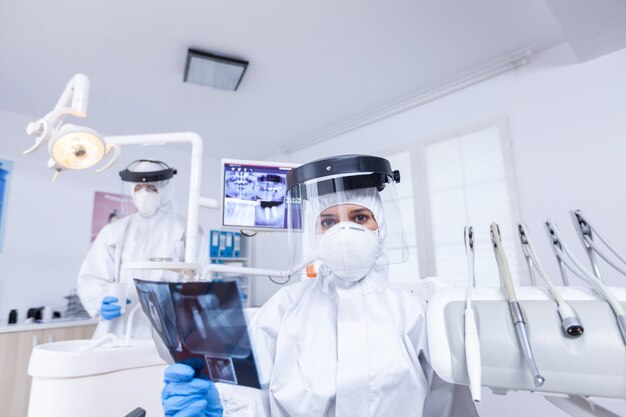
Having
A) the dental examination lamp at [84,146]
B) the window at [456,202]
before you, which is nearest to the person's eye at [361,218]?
the dental examination lamp at [84,146]

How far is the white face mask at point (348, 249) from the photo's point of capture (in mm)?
925

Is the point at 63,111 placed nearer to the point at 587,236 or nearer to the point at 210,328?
the point at 210,328

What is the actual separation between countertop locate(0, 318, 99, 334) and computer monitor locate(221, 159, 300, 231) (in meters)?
2.00

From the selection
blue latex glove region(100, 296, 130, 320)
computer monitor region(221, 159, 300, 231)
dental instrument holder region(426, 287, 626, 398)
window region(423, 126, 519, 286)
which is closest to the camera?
dental instrument holder region(426, 287, 626, 398)

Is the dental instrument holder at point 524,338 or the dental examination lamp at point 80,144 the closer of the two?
the dental instrument holder at point 524,338

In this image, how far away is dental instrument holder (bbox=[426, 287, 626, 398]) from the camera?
0.54 meters

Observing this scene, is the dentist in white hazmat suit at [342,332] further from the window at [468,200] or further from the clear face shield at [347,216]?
the window at [468,200]

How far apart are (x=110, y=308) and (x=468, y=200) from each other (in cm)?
222

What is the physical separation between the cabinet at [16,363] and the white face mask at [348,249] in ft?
7.95

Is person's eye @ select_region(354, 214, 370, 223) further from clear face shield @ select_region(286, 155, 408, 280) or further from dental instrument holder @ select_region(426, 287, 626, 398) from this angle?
dental instrument holder @ select_region(426, 287, 626, 398)

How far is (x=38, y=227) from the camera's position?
279cm

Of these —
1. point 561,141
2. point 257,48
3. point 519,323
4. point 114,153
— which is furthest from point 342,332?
point 561,141

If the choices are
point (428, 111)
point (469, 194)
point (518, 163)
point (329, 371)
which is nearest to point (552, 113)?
point (518, 163)

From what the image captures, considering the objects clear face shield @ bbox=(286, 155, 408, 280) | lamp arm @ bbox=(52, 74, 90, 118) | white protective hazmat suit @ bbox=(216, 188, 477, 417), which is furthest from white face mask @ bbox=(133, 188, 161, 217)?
white protective hazmat suit @ bbox=(216, 188, 477, 417)
